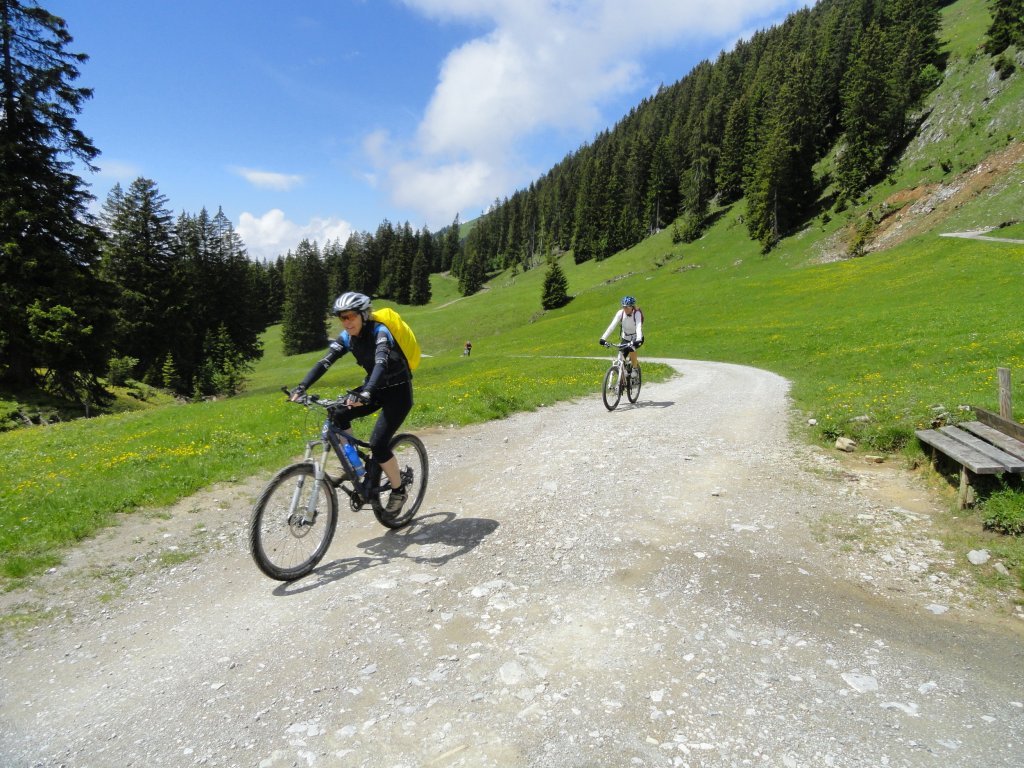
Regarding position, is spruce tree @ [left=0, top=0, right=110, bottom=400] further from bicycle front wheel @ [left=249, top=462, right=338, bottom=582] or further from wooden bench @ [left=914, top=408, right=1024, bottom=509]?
wooden bench @ [left=914, top=408, right=1024, bottom=509]

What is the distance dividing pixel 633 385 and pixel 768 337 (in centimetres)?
2293

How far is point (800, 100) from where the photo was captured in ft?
256

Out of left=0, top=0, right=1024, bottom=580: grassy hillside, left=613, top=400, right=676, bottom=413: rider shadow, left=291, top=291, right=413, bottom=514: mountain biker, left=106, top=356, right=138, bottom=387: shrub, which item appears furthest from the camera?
left=106, top=356, right=138, bottom=387: shrub

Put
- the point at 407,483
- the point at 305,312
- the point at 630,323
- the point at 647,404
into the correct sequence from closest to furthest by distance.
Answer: the point at 407,483
the point at 630,323
the point at 647,404
the point at 305,312

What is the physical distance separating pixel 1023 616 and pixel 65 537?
34.4ft

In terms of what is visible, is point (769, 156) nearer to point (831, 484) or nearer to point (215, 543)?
point (831, 484)

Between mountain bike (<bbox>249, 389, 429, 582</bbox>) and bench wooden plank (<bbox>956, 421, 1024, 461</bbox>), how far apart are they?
7.51m

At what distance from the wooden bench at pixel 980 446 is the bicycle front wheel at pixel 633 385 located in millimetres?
8087

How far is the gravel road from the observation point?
3314mm

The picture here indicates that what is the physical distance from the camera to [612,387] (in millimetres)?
14922

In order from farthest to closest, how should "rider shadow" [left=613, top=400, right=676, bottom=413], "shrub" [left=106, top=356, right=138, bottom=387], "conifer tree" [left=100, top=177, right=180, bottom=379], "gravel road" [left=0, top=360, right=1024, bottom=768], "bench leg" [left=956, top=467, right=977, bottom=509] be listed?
"conifer tree" [left=100, top=177, right=180, bottom=379]
"shrub" [left=106, top=356, right=138, bottom=387]
"rider shadow" [left=613, top=400, right=676, bottom=413]
"bench leg" [left=956, top=467, right=977, bottom=509]
"gravel road" [left=0, top=360, right=1024, bottom=768]

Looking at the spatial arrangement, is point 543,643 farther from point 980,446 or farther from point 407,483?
point 980,446

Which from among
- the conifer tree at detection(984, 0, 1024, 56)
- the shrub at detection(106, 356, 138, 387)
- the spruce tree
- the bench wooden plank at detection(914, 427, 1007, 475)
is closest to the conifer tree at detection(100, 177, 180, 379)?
the shrub at detection(106, 356, 138, 387)

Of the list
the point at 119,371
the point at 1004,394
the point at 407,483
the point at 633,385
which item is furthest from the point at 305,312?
the point at 1004,394
